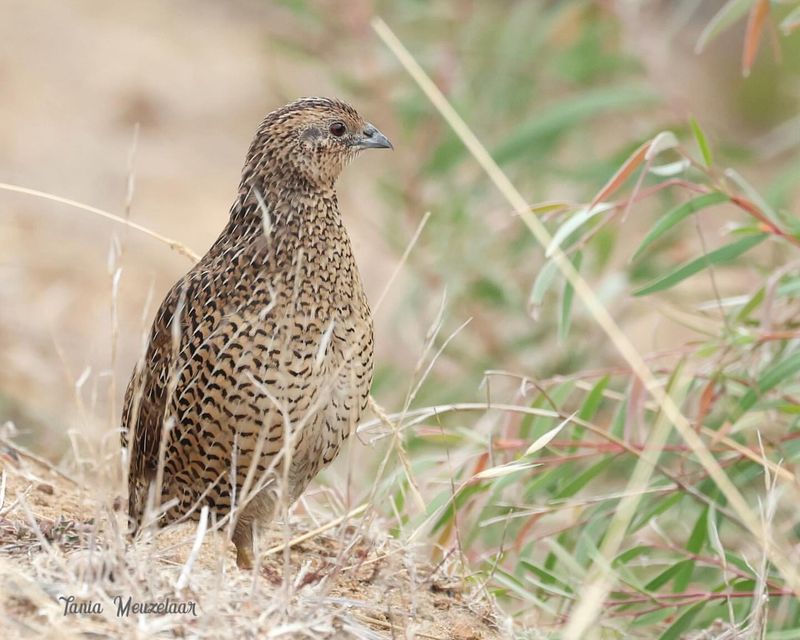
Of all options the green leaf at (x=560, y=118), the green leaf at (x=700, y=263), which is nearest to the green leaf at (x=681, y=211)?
the green leaf at (x=700, y=263)

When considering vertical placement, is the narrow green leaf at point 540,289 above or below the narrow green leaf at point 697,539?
above

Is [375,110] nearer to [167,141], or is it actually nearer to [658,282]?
[658,282]

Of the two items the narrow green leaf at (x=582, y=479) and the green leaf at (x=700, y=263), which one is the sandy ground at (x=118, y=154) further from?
the green leaf at (x=700, y=263)

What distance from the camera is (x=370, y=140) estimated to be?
381 cm

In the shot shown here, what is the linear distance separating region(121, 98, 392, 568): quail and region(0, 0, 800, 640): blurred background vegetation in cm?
16

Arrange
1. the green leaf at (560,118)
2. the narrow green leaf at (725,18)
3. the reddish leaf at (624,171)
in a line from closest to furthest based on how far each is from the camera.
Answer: the reddish leaf at (624,171) < the narrow green leaf at (725,18) < the green leaf at (560,118)

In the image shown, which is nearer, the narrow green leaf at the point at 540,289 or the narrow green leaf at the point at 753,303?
the narrow green leaf at the point at 540,289

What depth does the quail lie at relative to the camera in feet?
10.6

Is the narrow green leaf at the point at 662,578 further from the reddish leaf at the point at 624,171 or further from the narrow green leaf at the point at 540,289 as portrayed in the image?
the reddish leaf at the point at 624,171

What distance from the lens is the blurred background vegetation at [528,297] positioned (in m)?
3.74

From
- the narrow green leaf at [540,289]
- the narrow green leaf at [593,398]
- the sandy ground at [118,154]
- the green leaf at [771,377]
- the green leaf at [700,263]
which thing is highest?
the green leaf at [700,263]

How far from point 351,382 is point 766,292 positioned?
1299 millimetres

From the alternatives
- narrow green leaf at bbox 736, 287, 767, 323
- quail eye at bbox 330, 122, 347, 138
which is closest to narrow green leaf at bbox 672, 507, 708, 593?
narrow green leaf at bbox 736, 287, 767, 323

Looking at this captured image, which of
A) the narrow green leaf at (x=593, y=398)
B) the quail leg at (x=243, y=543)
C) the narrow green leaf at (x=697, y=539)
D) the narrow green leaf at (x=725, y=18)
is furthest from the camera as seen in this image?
the narrow green leaf at (x=725, y=18)
